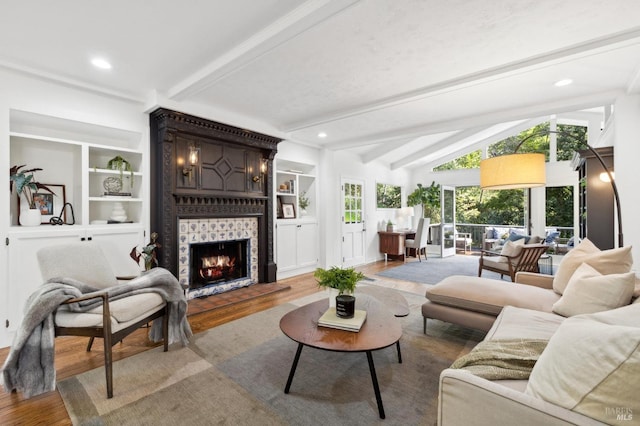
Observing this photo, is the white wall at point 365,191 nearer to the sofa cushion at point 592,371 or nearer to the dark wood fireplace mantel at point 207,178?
the dark wood fireplace mantel at point 207,178

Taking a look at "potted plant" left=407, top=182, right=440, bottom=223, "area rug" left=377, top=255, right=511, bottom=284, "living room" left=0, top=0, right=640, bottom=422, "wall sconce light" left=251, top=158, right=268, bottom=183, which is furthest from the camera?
"potted plant" left=407, top=182, right=440, bottom=223

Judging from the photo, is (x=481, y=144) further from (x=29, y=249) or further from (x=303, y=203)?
(x=29, y=249)

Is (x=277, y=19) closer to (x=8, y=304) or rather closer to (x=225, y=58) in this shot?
(x=225, y=58)

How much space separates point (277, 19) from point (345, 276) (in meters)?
1.95

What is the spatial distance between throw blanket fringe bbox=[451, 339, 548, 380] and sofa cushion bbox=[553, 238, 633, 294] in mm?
1190

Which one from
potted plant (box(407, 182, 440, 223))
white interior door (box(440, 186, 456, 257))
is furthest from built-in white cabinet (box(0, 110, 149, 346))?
white interior door (box(440, 186, 456, 257))

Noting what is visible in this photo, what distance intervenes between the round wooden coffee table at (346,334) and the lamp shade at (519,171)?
1.45 meters

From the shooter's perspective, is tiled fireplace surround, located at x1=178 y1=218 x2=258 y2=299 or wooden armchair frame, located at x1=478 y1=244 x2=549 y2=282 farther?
wooden armchair frame, located at x1=478 y1=244 x2=549 y2=282

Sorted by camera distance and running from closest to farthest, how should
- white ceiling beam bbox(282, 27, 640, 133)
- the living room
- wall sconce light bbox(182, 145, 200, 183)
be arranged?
the living room
white ceiling beam bbox(282, 27, 640, 133)
wall sconce light bbox(182, 145, 200, 183)

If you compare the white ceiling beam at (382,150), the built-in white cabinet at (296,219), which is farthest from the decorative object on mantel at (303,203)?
the white ceiling beam at (382,150)

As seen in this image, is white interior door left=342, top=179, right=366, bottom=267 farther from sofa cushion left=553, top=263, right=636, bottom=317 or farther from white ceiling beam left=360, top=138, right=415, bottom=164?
sofa cushion left=553, top=263, right=636, bottom=317

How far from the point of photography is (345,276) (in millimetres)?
2260

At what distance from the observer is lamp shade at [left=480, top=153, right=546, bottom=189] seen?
7.84 feet

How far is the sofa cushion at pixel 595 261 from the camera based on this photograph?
2.19 metres
